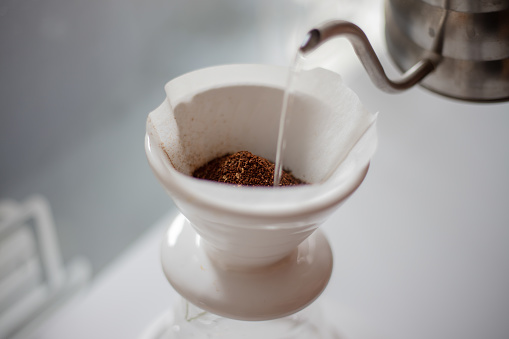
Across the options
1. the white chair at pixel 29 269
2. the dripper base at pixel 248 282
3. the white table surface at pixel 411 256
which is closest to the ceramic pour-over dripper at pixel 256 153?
the dripper base at pixel 248 282

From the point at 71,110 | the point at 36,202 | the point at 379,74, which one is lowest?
the point at 36,202

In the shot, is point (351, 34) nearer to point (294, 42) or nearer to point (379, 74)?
point (379, 74)

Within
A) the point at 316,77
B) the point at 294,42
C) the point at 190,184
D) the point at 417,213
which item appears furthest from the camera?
the point at 294,42

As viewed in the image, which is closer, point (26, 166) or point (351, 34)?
point (351, 34)

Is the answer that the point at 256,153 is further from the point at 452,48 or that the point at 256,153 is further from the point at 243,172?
the point at 452,48

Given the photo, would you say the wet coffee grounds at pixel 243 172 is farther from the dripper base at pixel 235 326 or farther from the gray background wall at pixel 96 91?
the gray background wall at pixel 96 91

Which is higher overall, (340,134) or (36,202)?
(340,134)

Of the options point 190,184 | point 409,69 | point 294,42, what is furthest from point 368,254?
point 294,42

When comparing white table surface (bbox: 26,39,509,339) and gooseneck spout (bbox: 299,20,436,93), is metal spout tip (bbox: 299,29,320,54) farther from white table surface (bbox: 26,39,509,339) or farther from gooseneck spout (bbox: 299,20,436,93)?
white table surface (bbox: 26,39,509,339)
